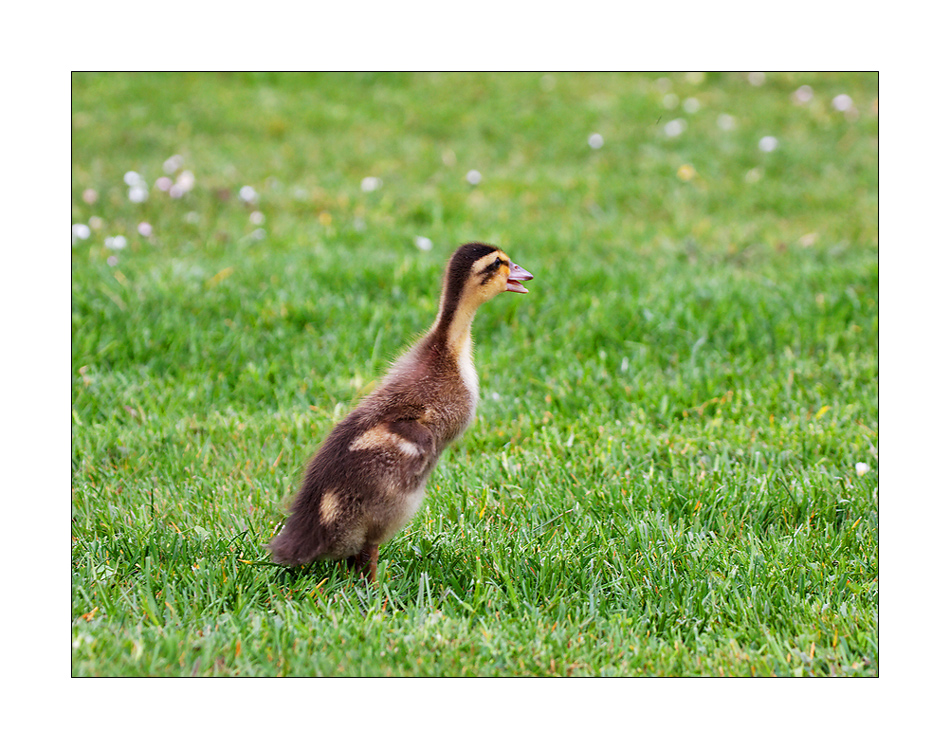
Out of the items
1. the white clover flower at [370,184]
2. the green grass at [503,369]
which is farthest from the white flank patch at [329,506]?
the white clover flower at [370,184]

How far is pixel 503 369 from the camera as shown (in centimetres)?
627

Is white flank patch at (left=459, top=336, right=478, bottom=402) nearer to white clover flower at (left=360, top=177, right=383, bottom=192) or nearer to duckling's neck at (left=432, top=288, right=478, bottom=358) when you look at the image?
duckling's neck at (left=432, top=288, right=478, bottom=358)

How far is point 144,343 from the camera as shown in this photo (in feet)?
21.0

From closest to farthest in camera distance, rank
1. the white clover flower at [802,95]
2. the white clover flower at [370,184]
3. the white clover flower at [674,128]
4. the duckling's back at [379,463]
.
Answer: the duckling's back at [379,463] → the white clover flower at [370,184] → the white clover flower at [674,128] → the white clover flower at [802,95]

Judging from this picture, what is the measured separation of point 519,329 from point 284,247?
245 centimetres

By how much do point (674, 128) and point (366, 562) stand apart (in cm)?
817

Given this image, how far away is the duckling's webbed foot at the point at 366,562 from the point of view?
3.77 metres

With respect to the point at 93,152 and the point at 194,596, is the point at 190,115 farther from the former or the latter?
the point at 194,596

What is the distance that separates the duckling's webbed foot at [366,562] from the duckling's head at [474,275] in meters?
1.03

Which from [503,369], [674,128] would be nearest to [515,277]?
[503,369]

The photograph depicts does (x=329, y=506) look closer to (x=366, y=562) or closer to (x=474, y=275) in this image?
(x=366, y=562)

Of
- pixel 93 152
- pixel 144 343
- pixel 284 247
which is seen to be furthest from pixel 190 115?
pixel 144 343

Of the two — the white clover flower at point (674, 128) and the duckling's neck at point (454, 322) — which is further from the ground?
the white clover flower at point (674, 128)

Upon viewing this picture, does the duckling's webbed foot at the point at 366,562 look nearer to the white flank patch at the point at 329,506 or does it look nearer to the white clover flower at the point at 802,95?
the white flank patch at the point at 329,506
